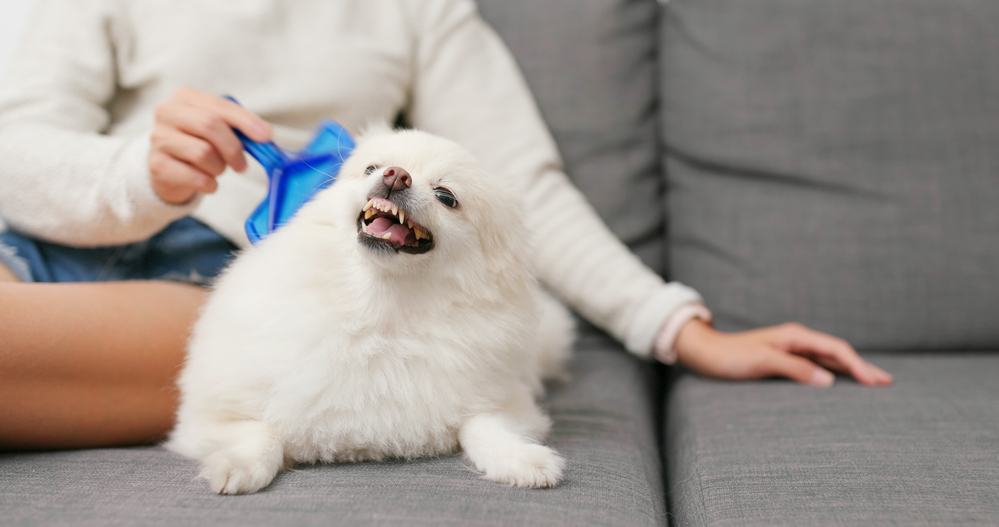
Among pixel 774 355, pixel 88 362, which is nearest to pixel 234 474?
pixel 88 362

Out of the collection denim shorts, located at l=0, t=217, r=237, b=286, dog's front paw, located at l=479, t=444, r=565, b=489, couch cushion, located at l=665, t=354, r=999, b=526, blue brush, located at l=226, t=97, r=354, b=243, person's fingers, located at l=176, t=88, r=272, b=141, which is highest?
person's fingers, located at l=176, t=88, r=272, b=141

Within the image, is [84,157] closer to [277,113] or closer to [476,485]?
[277,113]

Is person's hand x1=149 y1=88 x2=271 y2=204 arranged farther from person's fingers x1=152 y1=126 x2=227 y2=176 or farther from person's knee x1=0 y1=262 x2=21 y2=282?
person's knee x1=0 y1=262 x2=21 y2=282

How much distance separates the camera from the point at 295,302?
37.7 inches

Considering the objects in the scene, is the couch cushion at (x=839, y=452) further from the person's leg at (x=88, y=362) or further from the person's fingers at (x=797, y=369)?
the person's leg at (x=88, y=362)

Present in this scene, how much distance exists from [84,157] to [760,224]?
1549mm

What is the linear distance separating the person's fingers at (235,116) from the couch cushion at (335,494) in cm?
54

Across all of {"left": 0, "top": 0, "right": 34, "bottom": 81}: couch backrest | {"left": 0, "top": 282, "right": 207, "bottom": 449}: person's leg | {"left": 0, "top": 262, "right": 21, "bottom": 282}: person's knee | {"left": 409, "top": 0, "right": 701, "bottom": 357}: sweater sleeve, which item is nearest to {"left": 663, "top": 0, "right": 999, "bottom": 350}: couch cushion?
{"left": 409, "top": 0, "right": 701, "bottom": 357}: sweater sleeve

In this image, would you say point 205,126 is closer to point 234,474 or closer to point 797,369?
point 234,474

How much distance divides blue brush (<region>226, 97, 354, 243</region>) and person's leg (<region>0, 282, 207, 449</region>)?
0.23 m

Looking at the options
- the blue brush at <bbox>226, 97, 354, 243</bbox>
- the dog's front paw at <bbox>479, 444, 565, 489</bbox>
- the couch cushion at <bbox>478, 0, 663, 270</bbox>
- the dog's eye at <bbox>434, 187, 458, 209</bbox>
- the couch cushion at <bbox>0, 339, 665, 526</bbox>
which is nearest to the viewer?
the couch cushion at <bbox>0, 339, 665, 526</bbox>

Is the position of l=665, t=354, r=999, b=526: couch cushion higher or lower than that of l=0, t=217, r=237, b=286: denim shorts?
lower

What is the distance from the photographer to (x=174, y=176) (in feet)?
3.51

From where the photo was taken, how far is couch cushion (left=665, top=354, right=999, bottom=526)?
84 cm
